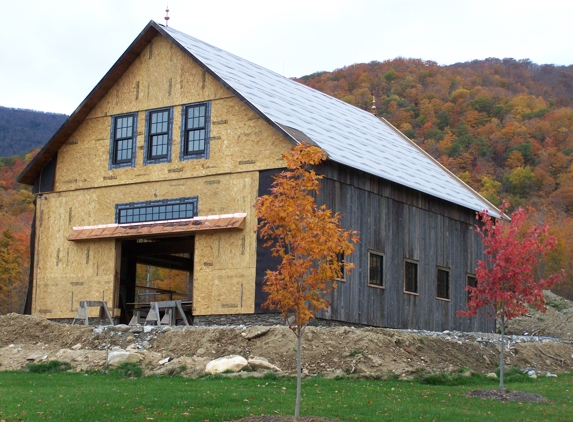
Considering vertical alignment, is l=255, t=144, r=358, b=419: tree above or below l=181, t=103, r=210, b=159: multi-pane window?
below

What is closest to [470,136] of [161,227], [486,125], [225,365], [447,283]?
[486,125]

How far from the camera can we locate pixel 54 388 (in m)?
19.5

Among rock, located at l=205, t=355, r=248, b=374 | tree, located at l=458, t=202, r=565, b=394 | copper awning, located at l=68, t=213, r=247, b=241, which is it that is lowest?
rock, located at l=205, t=355, r=248, b=374

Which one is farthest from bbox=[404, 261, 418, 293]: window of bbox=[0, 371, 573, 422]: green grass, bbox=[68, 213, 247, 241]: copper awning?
bbox=[0, 371, 573, 422]: green grass

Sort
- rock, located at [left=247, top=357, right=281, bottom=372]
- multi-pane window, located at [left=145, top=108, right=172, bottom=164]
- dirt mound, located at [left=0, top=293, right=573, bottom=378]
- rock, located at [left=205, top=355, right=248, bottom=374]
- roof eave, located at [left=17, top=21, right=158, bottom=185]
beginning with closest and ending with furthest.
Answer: rock, located at [left=205, top=355, right=248, bottom=374] → rock, located at [left=247, top=357, right=281, bottom=372] → dirt mound, located at [left=0, top=293, right=573, bottom=378] → multi-pane window, located at [left=145, top=108, right=172, bottom=164] → roof eave, located at [left=17, top=21, right=158, bottom=185]

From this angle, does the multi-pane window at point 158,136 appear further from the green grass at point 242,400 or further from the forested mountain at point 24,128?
the forested mountain at point 24,128

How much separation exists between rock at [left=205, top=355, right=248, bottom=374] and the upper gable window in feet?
26.4

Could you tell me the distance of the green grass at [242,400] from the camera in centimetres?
1647

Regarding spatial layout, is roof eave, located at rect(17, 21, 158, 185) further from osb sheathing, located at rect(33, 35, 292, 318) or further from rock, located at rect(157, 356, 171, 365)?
rock, located at rect(157, 356, 171, 365)

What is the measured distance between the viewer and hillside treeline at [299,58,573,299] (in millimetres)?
83125

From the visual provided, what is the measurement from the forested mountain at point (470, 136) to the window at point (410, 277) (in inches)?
1854

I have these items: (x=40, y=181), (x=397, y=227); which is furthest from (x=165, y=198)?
(x=397, y=227)

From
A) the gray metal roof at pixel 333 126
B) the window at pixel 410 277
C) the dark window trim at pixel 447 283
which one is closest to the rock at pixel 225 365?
the gray metal roof at pixel 333 126

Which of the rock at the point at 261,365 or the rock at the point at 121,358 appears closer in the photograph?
the rock at the point at 261,365
